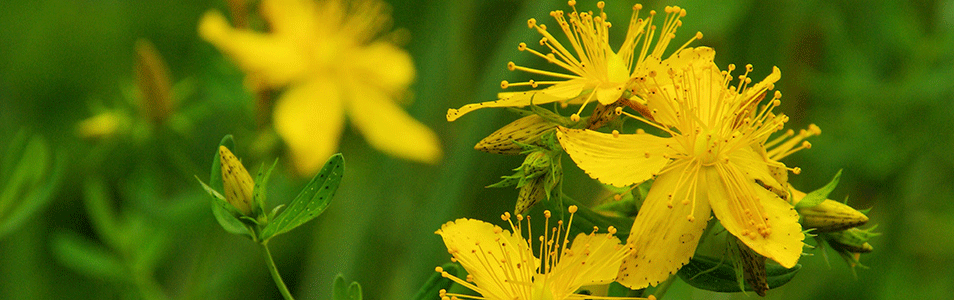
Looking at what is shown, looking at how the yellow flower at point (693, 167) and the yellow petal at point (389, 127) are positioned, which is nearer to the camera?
the yellow flower at point (693, 167)

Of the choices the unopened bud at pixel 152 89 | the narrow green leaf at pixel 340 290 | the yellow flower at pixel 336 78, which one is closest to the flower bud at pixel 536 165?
the narrow green leaf at pixel 340 290

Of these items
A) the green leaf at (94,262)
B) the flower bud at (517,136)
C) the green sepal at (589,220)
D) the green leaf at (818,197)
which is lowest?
the green leaf at (94,262)

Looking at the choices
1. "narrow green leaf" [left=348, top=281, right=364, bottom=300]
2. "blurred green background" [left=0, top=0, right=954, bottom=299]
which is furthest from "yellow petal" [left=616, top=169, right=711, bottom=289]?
"blurred green background" [left=0, top=0, right=954, bottom=299]

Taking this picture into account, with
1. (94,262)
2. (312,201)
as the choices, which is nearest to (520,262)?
(312,201)

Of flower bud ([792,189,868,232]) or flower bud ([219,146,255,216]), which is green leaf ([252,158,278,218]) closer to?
flower bud ([219,146,255,216])

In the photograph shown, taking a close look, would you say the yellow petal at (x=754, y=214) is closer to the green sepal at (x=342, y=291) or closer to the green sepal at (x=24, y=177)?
the green sepal at (x=342, y=291)

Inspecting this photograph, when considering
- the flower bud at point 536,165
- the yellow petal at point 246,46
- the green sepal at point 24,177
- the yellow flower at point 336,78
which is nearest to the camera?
the flower bud at point 536,165
